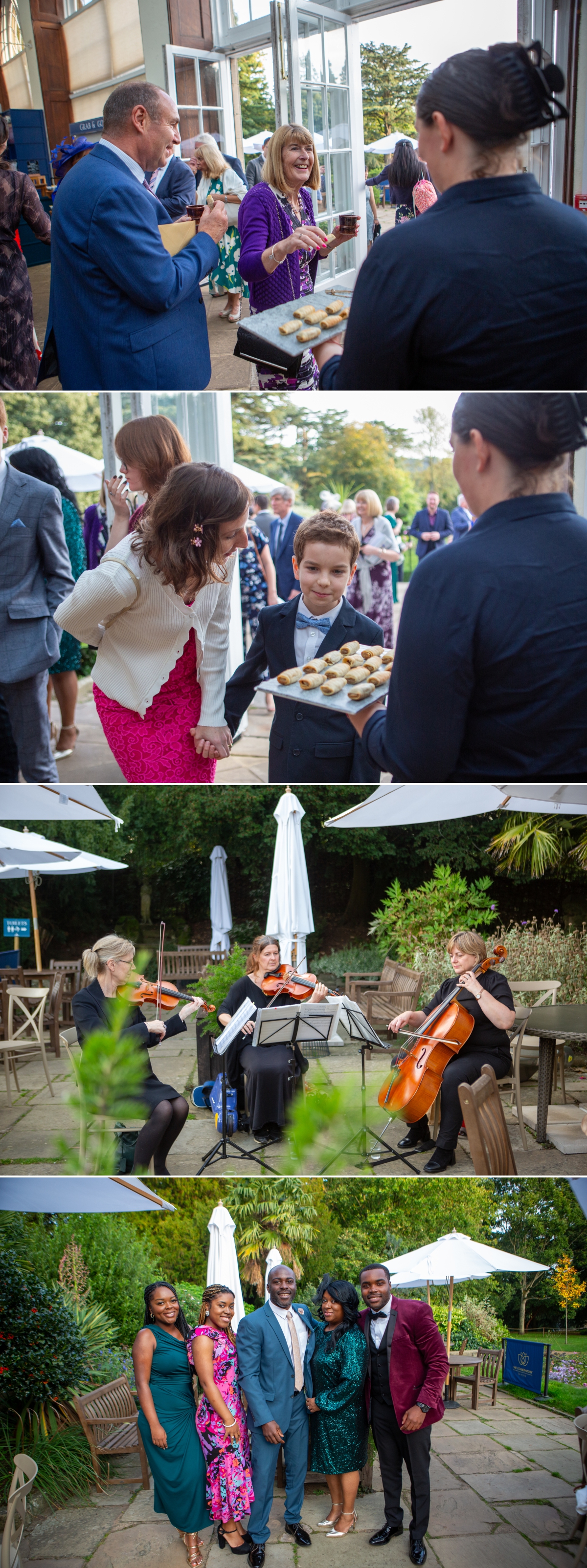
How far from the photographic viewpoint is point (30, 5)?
10.6 feet

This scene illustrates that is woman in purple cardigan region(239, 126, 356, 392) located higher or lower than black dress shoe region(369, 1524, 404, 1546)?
higher

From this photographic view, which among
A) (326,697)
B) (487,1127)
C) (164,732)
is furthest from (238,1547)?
(326,697)

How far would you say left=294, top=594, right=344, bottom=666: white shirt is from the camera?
256cm

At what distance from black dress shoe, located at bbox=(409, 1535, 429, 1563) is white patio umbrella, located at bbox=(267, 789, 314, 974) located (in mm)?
2499

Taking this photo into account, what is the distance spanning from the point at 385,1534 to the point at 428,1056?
2.20 m

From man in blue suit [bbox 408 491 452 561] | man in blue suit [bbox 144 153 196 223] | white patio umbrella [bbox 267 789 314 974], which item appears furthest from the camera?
white patio umbrella [bbox 267 789 314 974]

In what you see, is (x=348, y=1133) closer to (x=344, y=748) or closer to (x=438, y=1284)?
(x=344, y=748)

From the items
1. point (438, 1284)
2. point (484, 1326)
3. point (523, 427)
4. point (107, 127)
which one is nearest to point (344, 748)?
point (523, 427)

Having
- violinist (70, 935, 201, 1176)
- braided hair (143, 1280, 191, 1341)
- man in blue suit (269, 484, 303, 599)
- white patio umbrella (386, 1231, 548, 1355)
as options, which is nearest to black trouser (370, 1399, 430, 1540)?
white patio umbrella (386, 1231, 548, 1355)

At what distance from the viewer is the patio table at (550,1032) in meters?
3.10

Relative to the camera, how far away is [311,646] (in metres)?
2.59

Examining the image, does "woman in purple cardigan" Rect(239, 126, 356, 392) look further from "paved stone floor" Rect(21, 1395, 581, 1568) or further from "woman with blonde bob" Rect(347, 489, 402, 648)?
"paved stone floor" Rect(21, 1395, 581, 1568)

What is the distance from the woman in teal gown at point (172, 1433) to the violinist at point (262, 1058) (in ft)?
4.56

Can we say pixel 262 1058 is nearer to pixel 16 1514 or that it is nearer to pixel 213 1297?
pixel 213 1297
